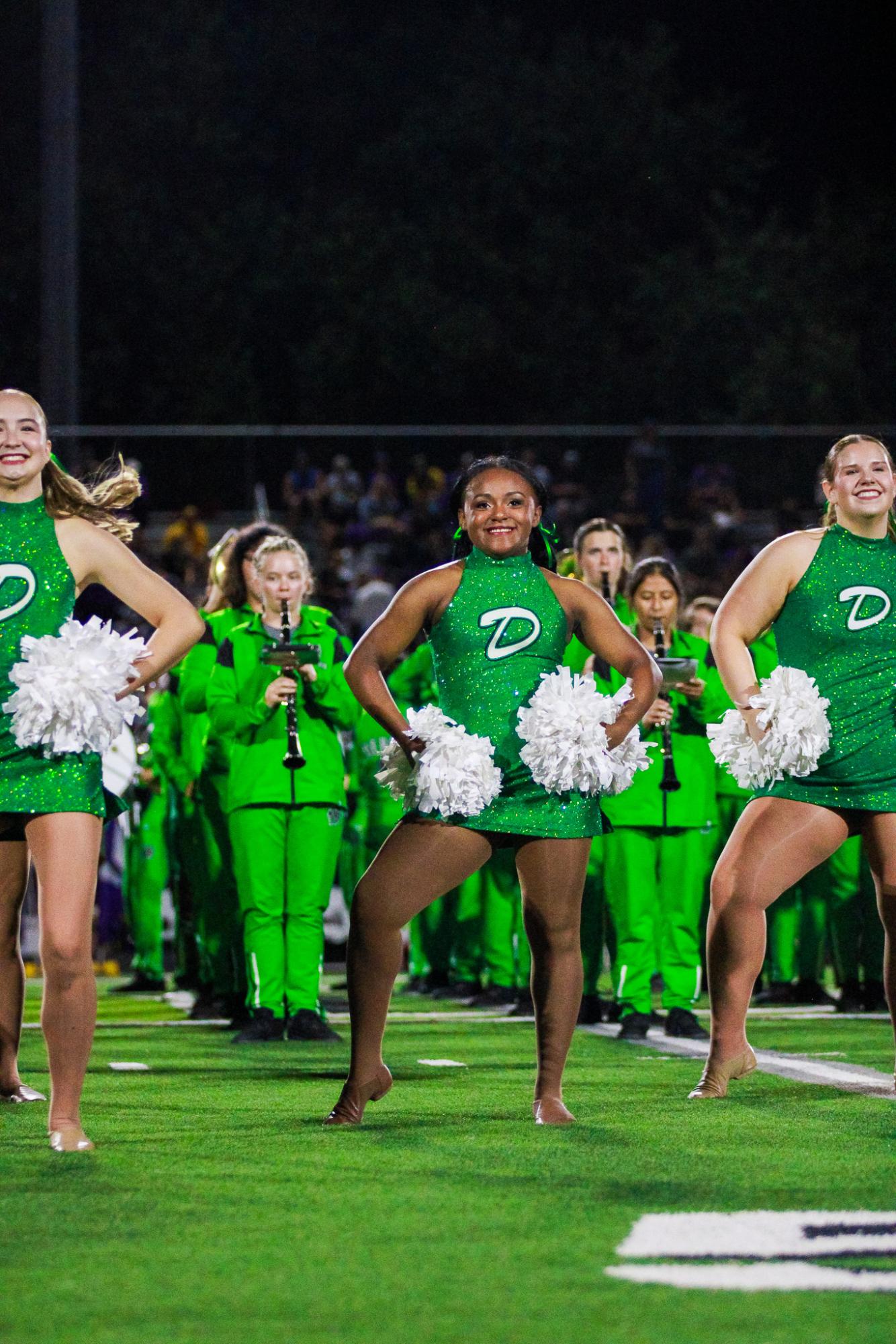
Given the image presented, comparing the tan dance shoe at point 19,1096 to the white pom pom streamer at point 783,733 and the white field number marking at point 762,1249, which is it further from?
the white field number marking at point 762,1249

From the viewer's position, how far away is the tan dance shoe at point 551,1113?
671cm

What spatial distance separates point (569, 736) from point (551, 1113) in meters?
1.12

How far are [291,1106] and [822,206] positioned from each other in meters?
35.1

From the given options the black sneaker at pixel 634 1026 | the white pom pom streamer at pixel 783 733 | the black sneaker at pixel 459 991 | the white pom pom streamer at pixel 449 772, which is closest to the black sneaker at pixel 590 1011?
the black sneaker at pixel 634 1026

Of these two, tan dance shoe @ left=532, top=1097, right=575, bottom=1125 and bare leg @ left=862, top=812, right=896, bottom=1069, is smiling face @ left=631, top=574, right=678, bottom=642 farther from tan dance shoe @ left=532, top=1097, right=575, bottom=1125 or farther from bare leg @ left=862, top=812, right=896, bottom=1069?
tan dance shoe @ left=532, top=1097, right=575, bottom=1125

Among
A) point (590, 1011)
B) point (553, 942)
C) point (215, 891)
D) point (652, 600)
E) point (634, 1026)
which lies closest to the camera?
point (553, 942)

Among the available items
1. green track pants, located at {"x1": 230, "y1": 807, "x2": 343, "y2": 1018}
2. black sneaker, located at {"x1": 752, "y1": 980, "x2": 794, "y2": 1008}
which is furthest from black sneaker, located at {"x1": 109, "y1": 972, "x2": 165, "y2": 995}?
green track pants, located at {"x1": 230, "y1": 807, "x2": 343, "y2": 1018}

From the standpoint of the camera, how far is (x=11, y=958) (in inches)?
273

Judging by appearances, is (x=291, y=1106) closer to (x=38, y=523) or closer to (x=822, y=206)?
(x=38, y=523)

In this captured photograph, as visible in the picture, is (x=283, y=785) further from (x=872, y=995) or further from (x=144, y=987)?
(x=144, y=987)

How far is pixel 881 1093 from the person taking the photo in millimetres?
7520

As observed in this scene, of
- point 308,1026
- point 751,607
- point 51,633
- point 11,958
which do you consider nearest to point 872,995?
point 308,1026

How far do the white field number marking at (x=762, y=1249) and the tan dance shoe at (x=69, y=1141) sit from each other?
1771mm

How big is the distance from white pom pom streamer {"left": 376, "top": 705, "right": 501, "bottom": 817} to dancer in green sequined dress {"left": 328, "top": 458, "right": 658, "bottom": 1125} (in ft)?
0.22
